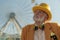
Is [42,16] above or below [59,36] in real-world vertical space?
above

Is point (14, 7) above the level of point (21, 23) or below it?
above

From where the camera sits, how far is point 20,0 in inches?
49.6

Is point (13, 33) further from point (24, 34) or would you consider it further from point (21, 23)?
point (24, 34)

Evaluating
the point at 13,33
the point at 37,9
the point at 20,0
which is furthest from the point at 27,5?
the point at 37,9

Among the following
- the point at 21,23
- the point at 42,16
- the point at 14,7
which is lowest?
the point at 42,16

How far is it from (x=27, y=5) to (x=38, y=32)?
447mm

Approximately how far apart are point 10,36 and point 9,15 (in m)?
0.16

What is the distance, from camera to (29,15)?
1.24 m

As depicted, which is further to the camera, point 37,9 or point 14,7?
point 14,7

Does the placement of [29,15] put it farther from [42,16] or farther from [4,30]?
[42,16]

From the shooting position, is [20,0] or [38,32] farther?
[20,0]

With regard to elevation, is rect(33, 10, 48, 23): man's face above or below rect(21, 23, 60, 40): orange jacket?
above

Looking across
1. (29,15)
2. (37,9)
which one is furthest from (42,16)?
(29,15)

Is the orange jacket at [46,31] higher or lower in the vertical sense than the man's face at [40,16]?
lower
